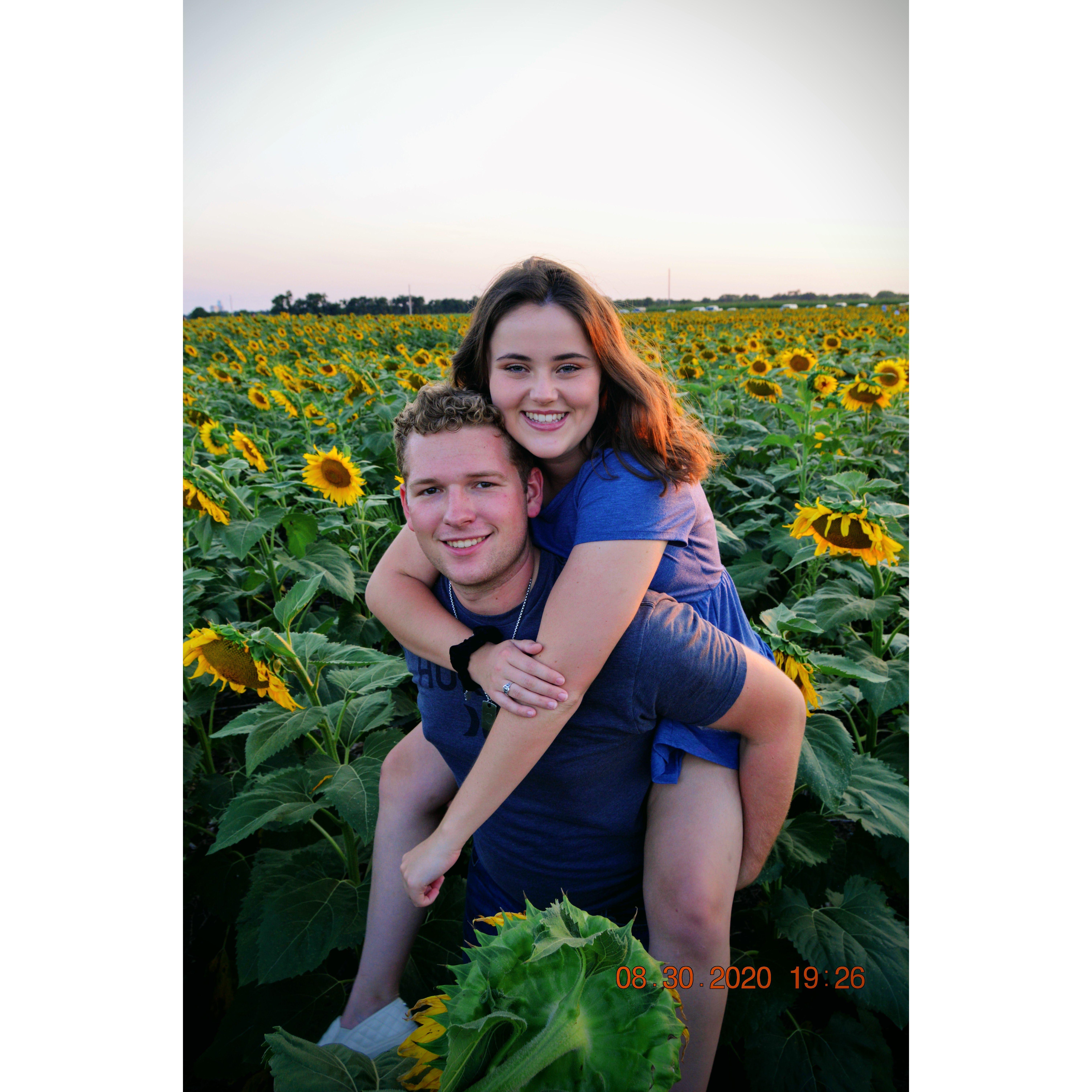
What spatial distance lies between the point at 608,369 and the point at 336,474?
186cm

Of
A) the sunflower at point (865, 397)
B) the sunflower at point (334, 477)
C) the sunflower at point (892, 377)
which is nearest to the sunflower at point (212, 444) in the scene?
the sunflower at point (334, 477)

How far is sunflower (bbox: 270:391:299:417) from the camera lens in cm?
506

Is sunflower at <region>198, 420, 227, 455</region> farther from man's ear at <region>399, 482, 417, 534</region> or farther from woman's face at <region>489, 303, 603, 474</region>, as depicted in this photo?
woman's face at <region>489, 303, 603, 474</region>

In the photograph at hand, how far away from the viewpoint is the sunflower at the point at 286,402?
5059 millimetres

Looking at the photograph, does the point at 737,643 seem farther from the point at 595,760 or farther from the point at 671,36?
the point at 671,36

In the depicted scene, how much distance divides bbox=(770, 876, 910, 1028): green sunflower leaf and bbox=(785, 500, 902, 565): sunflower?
0.91 metres

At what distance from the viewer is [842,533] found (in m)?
2.10

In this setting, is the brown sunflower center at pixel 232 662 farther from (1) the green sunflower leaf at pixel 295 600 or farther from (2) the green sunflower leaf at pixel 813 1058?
(2) the green sunflower leaf at pixel 813 1058

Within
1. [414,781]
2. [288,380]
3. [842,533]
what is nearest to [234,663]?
[414,781]

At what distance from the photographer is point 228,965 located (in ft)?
5.91

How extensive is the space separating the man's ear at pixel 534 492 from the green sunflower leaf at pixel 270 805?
67 centimetres
